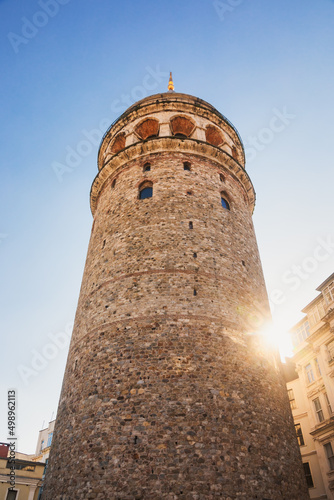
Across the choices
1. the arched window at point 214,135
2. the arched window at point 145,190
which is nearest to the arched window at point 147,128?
the arched window at point 214,135

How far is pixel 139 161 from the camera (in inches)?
608

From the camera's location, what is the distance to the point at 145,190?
47.5 ft

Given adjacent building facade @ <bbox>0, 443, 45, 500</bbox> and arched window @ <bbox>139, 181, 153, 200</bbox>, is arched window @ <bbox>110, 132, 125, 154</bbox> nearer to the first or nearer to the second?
arched window @ <bbox>139, 181, 153, 200</bbox>

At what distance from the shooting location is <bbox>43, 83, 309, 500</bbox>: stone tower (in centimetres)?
844

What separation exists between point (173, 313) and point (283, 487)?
5.06m

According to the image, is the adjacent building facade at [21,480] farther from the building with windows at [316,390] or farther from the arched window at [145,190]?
the building with windows at [316,390]

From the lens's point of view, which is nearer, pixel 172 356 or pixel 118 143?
pixel 172 356

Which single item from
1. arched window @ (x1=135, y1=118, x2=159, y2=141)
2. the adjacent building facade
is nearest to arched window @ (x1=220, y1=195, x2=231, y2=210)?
arched window @ (x1=135, y1=118, x2=159, y2=141)

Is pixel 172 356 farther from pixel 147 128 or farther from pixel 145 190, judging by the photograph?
pixel 147 128

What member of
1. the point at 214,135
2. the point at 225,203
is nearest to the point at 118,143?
the point at 214,135

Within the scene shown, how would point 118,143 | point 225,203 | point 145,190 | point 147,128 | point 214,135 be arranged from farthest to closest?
point 118,143
point 214,135
point 147,128
point 225,203
point 145,190

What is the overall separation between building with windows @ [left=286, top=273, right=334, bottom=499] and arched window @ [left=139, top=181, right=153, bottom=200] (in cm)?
1308

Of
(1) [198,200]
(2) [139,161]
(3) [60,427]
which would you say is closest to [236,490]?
(3) [60,427]

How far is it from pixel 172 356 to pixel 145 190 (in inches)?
279
